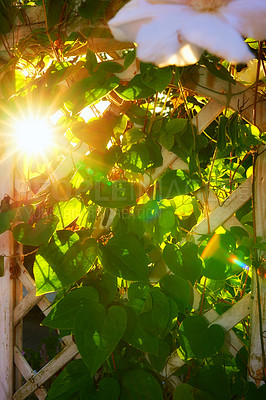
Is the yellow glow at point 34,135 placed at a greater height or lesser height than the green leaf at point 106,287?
greater

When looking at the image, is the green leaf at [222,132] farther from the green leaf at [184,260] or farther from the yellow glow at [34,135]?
the yellow glow at [34,135]

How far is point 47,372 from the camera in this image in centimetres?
141

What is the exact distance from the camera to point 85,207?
1.11 metres

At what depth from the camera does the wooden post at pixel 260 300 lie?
1.03m

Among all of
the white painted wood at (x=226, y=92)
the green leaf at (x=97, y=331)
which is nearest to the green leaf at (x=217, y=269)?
the green leaf at (x=97, y=331)

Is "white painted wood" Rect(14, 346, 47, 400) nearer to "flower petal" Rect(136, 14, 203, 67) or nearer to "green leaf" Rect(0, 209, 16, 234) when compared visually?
"green leaf" Rect(0, 209, 16, 234)

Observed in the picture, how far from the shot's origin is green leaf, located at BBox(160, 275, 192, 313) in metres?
1.04

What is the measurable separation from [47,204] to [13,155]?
0.41 meters

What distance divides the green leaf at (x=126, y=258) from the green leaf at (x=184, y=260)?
0.07 m

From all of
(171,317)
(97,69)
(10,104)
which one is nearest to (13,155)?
(10,104)

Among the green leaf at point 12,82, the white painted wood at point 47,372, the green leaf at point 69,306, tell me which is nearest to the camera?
the green leaf at point 69,306

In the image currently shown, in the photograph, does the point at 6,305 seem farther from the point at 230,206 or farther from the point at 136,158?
the point at 230,206

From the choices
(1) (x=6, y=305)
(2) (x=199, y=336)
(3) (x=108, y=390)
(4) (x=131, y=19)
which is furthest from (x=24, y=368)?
(4) (x=131, y=19)

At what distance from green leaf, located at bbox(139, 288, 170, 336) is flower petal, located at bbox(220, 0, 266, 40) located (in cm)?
80
